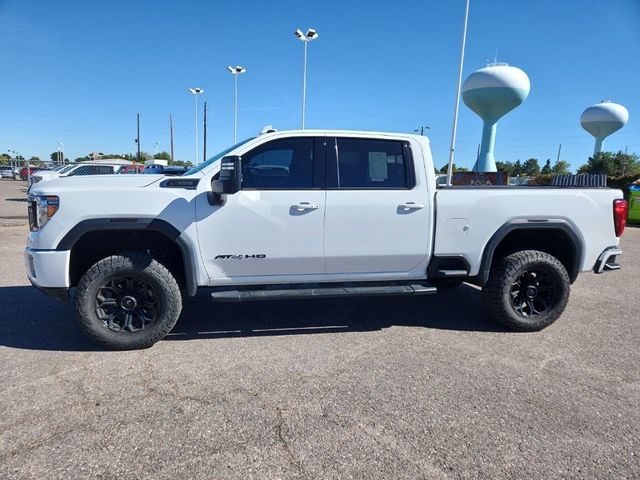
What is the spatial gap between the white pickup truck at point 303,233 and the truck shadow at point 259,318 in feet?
1.62

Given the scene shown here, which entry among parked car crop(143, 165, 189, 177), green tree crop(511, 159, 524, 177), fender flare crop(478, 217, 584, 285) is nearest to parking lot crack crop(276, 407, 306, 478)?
parked car crop(143, 165, 189, 177)

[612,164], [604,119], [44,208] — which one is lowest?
[44,208]

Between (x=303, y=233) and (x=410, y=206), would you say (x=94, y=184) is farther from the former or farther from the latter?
(x=410, y=206)

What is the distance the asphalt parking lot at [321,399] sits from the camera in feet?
7.54

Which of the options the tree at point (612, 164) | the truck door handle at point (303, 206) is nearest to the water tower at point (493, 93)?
the tree at point (612, 164)

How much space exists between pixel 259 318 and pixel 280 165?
1758 mm

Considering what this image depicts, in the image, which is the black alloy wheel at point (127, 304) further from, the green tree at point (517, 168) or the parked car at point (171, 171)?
the green tree at point (517, 168)

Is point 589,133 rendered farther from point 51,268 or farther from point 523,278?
point 51,268

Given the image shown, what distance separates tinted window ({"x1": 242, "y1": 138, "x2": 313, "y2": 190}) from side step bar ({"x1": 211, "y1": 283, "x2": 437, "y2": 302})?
0.97 m

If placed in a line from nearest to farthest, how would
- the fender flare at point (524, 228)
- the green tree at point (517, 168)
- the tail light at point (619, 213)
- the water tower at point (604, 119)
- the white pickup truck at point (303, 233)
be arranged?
1. the white pickup truck at point (303, 233)
2. the fender flare at point (524, 228)
3. the tail light at point (619, 213)
4. the water tower at point (604, 119)
5. the green tree at point (517, 168)

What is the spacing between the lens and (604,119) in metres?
46.8

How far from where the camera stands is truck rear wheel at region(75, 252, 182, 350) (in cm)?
354

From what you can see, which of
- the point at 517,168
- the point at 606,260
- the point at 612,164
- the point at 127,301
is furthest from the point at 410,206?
Answer: the point at 517,168

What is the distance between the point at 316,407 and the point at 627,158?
69574mm
